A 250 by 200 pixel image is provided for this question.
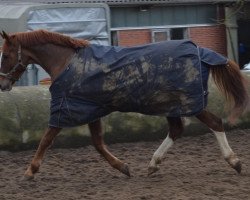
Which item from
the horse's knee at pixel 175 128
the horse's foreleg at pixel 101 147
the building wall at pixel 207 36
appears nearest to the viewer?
the horse's foreleg at pixel 101 147

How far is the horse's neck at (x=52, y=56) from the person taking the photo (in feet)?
21.4

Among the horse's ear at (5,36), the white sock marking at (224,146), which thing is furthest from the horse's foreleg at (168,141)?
the horse's ear at (5,36)

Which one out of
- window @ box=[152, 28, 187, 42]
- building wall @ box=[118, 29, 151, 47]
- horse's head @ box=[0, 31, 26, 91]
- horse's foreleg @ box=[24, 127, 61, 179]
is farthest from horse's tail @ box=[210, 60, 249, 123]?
window @ box=[152, 28, 187, 42]

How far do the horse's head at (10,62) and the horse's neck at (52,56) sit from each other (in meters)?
0.16

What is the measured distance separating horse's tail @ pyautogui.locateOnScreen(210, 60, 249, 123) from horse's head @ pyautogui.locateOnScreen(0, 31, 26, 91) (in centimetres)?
200

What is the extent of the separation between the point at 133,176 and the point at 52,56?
1.50m

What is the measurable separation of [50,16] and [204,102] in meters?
8.98

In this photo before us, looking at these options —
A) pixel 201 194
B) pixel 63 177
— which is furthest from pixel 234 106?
pixel 63 177

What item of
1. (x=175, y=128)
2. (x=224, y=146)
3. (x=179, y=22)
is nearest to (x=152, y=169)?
(x=175, y=128)

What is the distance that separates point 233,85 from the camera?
268 inches

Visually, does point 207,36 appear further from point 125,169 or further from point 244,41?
point 125,169

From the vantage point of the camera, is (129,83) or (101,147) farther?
(101,147)

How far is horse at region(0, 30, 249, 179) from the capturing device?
641 centimetres

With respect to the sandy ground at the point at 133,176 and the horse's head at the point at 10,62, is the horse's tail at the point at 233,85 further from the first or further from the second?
the horse's head at the point at 10,62
